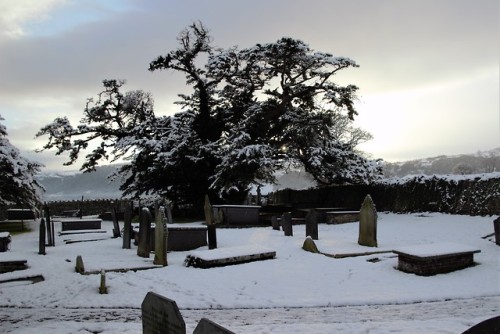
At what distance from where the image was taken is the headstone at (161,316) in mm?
3527

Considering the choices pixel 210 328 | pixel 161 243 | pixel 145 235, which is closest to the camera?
pixel 210 328

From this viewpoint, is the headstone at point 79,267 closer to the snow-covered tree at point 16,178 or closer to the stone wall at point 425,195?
the snow-covered tree at point 16,178

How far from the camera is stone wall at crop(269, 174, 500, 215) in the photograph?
1795 centimetres

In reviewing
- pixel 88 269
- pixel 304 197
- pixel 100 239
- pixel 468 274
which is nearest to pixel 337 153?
pixel 304 197

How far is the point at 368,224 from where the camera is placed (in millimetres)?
12609

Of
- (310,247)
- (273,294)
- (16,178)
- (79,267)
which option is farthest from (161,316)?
(16,178)

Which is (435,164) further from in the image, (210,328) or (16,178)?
(210,328)

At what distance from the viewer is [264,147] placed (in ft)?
78.5

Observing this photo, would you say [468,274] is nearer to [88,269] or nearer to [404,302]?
[404,302]

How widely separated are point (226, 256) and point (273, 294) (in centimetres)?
286

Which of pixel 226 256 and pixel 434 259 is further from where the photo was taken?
pixel 226 256

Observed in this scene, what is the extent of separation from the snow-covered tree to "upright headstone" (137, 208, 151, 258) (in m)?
11.5

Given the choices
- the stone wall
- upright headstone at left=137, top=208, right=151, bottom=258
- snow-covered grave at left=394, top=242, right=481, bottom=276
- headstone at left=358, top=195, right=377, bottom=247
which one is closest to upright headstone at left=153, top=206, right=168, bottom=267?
upright headstone at left=137, top=208, right=151, bottom=258

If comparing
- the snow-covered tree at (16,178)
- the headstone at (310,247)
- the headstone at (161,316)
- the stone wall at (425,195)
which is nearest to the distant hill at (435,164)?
the stone wall at (425,195)
